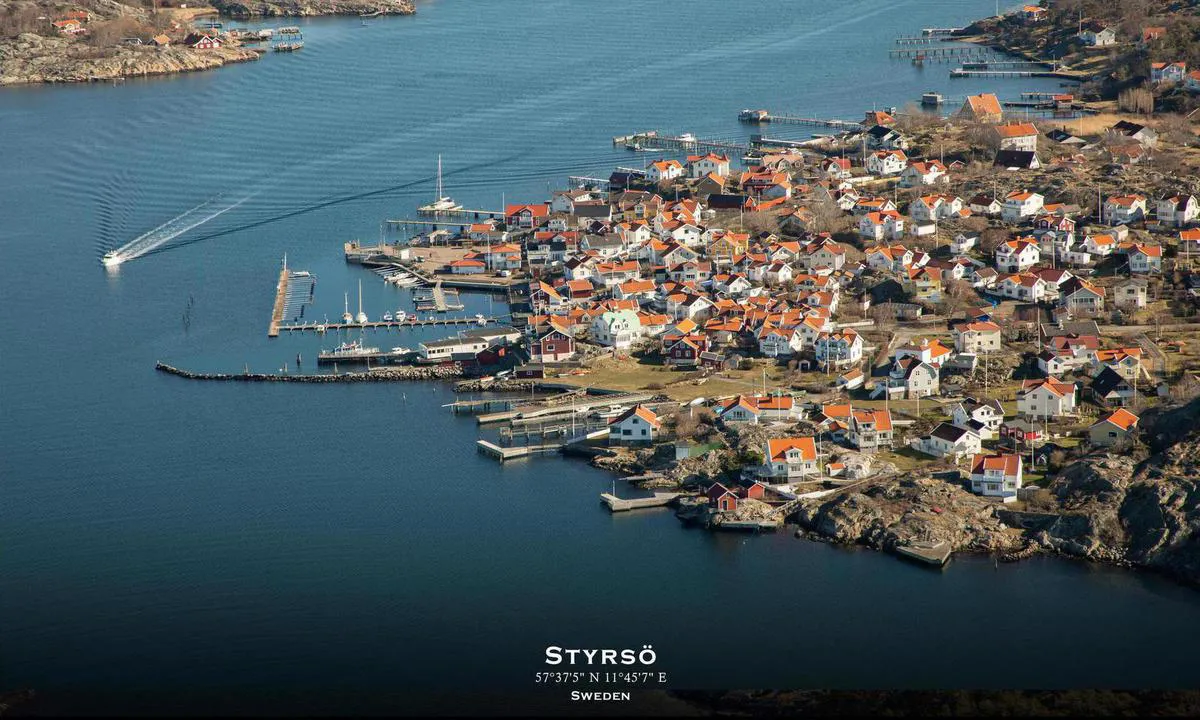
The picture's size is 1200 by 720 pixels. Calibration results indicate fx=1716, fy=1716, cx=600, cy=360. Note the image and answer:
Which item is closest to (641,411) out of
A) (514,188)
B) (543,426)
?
(543,426)

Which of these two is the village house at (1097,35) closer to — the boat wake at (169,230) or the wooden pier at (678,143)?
the wooden pier at (678,143)

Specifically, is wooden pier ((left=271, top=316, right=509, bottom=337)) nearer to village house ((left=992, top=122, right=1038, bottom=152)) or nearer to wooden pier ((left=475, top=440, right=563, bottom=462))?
wooden pier ((left=475, top=440, right=563, bottom=462))

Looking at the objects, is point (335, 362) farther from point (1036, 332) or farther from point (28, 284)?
point (1036, 332)

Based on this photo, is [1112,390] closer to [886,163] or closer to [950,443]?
[950,443]

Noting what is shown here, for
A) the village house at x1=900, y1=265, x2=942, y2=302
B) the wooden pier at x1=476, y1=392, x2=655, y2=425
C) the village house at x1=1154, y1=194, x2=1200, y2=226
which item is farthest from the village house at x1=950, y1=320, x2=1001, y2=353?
the village house at x1=1154, y1=194, x2=1200, y2=226

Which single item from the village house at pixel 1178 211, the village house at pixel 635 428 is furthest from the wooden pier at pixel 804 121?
the village house at pixel 635 428

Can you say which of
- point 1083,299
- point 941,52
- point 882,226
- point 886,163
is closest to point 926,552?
point 1083,299
